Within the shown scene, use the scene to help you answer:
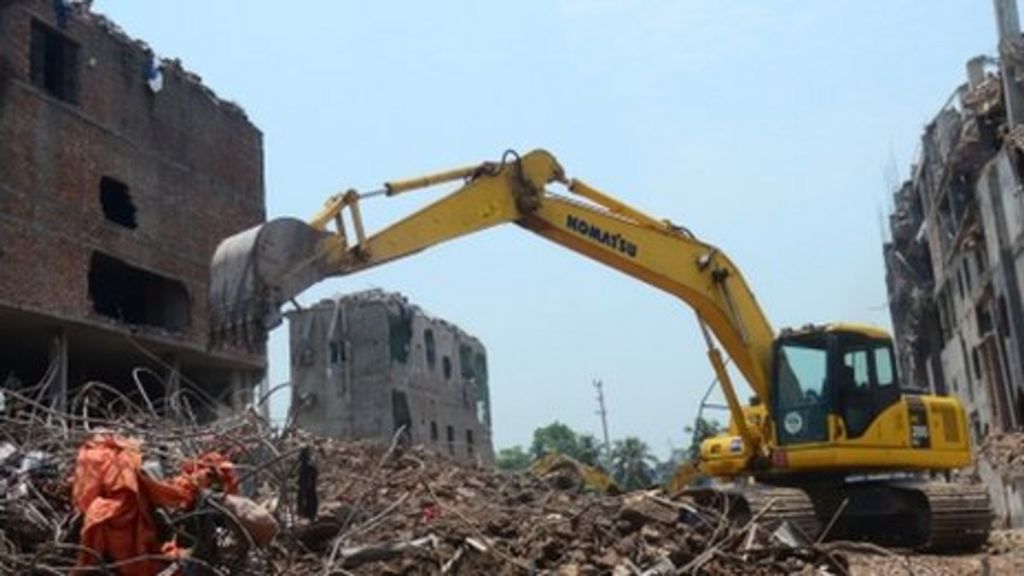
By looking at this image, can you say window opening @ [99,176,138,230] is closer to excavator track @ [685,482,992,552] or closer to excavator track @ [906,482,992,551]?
excavator track @ [685,482,992,552]

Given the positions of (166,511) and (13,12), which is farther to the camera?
(13,12)

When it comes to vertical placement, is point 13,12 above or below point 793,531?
above

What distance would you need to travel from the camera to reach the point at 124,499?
20.4 feet

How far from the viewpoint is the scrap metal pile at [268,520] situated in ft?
20.6

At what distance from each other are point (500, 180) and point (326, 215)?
7.82 feet

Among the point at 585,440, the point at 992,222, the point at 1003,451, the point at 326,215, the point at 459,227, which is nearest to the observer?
the point at 326,215

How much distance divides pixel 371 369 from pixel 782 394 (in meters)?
29.9

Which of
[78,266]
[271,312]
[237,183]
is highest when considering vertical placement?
[237,183]

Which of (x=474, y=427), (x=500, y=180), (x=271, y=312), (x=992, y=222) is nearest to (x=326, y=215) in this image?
(x=271, y=312)

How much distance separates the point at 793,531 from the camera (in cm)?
941

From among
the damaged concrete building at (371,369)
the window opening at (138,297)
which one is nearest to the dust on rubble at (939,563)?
the window opening at (138,297)

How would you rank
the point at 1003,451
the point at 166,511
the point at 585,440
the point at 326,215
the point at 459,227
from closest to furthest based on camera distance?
the point at 166,511
the point at 326,215
the point at 459,227
the point at 1003,451
the point at 585,440

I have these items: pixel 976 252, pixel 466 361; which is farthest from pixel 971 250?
pixel 466 361

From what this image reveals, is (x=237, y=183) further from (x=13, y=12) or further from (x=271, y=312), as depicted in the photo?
(x=271, y=312)
